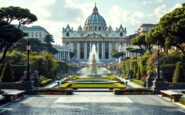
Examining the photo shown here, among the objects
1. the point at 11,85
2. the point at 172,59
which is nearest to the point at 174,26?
the point at 11,85

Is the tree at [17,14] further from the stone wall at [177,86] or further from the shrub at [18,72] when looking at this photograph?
the stone wall at [177,86]

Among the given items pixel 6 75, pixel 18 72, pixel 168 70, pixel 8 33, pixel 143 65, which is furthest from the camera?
pixel 143 65

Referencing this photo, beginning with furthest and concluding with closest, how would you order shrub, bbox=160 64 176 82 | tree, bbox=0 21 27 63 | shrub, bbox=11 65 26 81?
shrub, bbox=160 64 176 82, shrub, bbox=11 65 26 81, tree, bbox=0 21 27 63

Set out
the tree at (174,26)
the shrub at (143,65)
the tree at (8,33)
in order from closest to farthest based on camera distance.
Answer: the tree at (174,26) < the tree at (8,33) < the shrub at (143,65)

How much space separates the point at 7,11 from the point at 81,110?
41.9m

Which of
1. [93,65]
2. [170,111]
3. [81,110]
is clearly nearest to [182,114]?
[170,111]

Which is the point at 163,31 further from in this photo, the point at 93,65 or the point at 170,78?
the point at 93,65

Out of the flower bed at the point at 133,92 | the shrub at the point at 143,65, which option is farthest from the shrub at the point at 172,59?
the flower bed at the point at 133,92

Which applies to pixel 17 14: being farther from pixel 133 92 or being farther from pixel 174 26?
pixel 133 92

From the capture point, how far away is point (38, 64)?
7838 cm

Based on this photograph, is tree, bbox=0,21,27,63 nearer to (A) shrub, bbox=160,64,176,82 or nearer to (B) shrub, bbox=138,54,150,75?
(A) shrub, bbox=160,64,176,82

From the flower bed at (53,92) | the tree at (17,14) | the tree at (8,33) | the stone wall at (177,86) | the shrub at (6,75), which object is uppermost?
the tree at (17,14)

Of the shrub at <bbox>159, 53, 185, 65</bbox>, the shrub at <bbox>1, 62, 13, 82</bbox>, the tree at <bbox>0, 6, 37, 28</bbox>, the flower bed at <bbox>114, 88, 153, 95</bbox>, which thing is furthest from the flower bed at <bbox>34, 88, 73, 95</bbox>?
the shrub at <bbox>159, 53, 185, 65</bbox>

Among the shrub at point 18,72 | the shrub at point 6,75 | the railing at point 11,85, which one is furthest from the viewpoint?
the shrub at point 18,72
